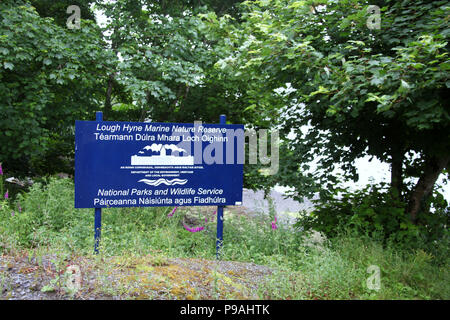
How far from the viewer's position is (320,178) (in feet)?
19.7

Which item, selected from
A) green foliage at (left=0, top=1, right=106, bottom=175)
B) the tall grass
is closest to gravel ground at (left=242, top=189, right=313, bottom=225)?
the tall grass

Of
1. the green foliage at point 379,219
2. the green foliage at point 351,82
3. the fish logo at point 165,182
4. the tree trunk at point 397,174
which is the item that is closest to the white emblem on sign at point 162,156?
the fish logo at point 165,182

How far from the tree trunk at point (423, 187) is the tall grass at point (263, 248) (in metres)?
0.73

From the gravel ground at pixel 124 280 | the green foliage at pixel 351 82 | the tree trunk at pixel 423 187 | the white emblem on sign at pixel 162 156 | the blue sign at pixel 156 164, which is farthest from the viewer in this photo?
the tree trunk at pixel 423 187

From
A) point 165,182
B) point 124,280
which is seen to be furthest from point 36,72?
point 124,280

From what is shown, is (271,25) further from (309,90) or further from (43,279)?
(43,279)

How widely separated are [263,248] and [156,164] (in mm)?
1901

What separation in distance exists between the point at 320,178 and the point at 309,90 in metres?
1.48

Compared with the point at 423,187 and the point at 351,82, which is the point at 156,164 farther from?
the point at 423,187

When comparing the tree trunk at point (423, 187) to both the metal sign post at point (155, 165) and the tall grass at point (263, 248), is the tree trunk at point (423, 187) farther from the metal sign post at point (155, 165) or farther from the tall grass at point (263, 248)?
the metal sign post at point (155, 165)

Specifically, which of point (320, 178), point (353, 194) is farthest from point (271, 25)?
point (353, 194)

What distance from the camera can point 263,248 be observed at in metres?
Answer: 5.49

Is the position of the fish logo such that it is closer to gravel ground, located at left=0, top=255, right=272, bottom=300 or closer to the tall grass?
the tall grass

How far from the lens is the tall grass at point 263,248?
3744 mm
